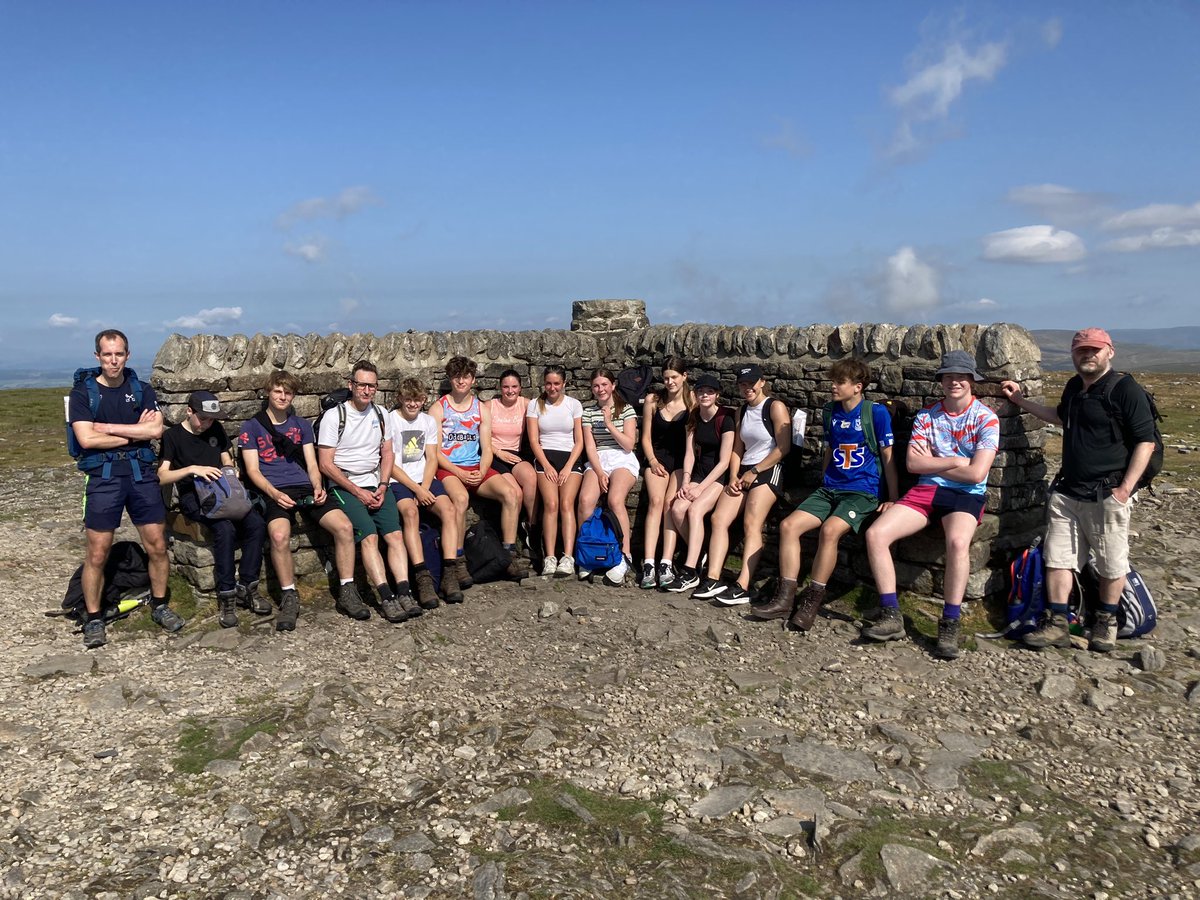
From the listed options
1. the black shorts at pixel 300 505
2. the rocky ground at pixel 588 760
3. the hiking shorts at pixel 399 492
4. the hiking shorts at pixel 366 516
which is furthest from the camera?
the hiking shorts at pixel 399 492

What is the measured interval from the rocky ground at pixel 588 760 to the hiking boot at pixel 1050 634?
0.18m

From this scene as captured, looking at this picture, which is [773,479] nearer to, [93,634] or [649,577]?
[649,577]

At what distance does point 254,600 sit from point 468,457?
8.26ft

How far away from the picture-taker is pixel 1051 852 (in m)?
4.30

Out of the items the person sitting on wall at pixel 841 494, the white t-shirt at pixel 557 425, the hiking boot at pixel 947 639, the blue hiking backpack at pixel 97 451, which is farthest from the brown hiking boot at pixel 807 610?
the blue hiking backpack at pixel 97 451

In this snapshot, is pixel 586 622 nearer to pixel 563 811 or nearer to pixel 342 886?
pixel 563 811

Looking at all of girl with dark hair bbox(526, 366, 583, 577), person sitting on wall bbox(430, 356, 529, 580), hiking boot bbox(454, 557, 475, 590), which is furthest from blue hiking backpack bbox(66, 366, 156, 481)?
girl with dark hair bbox(526, 366, 583, 577)

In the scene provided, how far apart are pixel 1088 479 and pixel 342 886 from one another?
6182 millimetres

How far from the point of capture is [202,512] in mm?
7574

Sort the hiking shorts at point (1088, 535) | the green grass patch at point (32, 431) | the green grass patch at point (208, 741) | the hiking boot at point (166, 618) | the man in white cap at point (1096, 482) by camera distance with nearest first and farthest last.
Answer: the green grass patch at point (208, 741)
the man in white cap at point (1096, 482)
the hiking shorts at point (1088, 535)
the hiking boot at point (166, 618)
the green grass patch at point (32, 431)

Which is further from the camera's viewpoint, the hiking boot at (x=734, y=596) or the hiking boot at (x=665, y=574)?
the hiking boot at (x=665, y=574)

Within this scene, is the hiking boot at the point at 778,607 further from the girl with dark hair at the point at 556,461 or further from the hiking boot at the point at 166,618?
the hiking boot at the point at 166,618

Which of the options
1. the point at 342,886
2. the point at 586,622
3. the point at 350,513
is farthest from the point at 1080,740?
the point at 350,513

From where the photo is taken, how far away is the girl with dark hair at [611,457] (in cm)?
891
